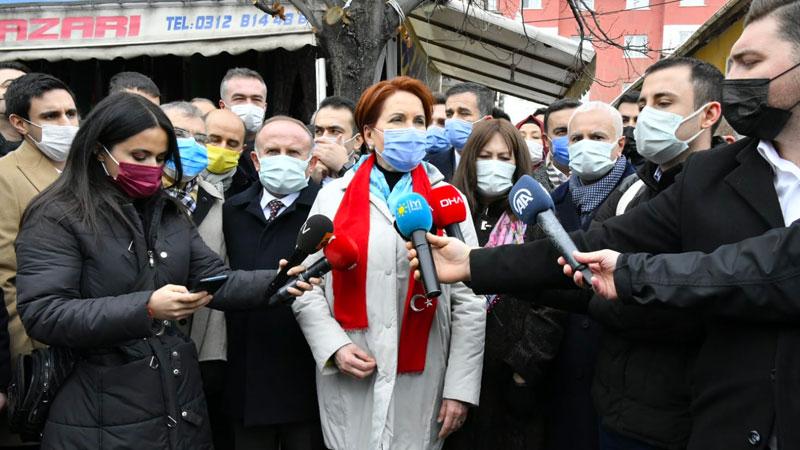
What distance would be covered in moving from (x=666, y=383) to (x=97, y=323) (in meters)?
2.18

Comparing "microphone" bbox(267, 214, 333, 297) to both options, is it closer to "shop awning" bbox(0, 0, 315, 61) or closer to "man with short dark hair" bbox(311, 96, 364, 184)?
"man with short dark hair" bbox(311, 96, 364, 184)

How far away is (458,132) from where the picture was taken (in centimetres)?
621

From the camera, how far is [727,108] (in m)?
2.28

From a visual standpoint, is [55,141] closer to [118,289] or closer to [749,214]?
[118,289]

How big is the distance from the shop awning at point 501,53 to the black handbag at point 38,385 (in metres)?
6.86

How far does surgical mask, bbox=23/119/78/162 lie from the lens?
3742 millimetres

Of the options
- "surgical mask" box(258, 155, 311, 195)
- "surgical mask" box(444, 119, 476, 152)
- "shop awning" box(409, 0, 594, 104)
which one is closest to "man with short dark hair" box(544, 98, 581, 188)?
"surgical mask" box(444, 119, 476, 152)

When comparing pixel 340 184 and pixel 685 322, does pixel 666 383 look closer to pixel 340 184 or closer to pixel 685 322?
pixel 685 322

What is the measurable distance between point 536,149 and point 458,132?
3.21ft

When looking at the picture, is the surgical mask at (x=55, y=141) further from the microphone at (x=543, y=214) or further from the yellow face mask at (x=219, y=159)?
the microphone at (x=543, y=214)

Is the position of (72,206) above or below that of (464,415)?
above

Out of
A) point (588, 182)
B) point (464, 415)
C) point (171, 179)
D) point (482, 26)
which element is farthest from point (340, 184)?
point (482, 26)

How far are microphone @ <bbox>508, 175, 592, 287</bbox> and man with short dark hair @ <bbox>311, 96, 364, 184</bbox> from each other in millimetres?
2365

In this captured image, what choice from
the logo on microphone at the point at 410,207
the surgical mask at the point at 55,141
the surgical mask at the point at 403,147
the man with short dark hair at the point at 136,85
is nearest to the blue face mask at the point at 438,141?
the man with short dark hair at the point at 136,85
